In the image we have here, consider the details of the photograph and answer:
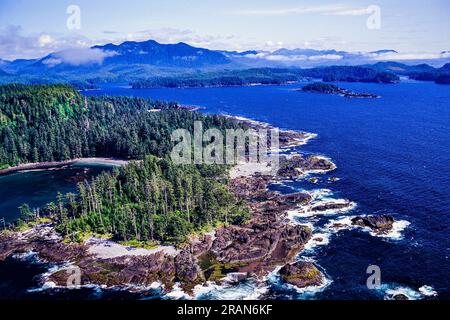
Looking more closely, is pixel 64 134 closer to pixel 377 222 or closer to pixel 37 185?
pixel 37 185

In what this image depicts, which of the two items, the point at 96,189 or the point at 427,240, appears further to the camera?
the point at 96,189

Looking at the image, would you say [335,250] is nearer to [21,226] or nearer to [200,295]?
[200,295]

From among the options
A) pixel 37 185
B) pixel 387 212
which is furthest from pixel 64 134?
pixel 387 212

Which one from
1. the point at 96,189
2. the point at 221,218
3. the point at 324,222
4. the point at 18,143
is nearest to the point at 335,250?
the point at 324,222

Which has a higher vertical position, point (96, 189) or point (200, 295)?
point (96, 189)

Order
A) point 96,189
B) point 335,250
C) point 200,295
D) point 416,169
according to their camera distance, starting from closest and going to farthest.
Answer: point 200,295 < point 335,250 < point 96,189 < point 416,169

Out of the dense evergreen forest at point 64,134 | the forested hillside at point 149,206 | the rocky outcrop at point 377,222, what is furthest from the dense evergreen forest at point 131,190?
the rocky outcrop at point 377,222
